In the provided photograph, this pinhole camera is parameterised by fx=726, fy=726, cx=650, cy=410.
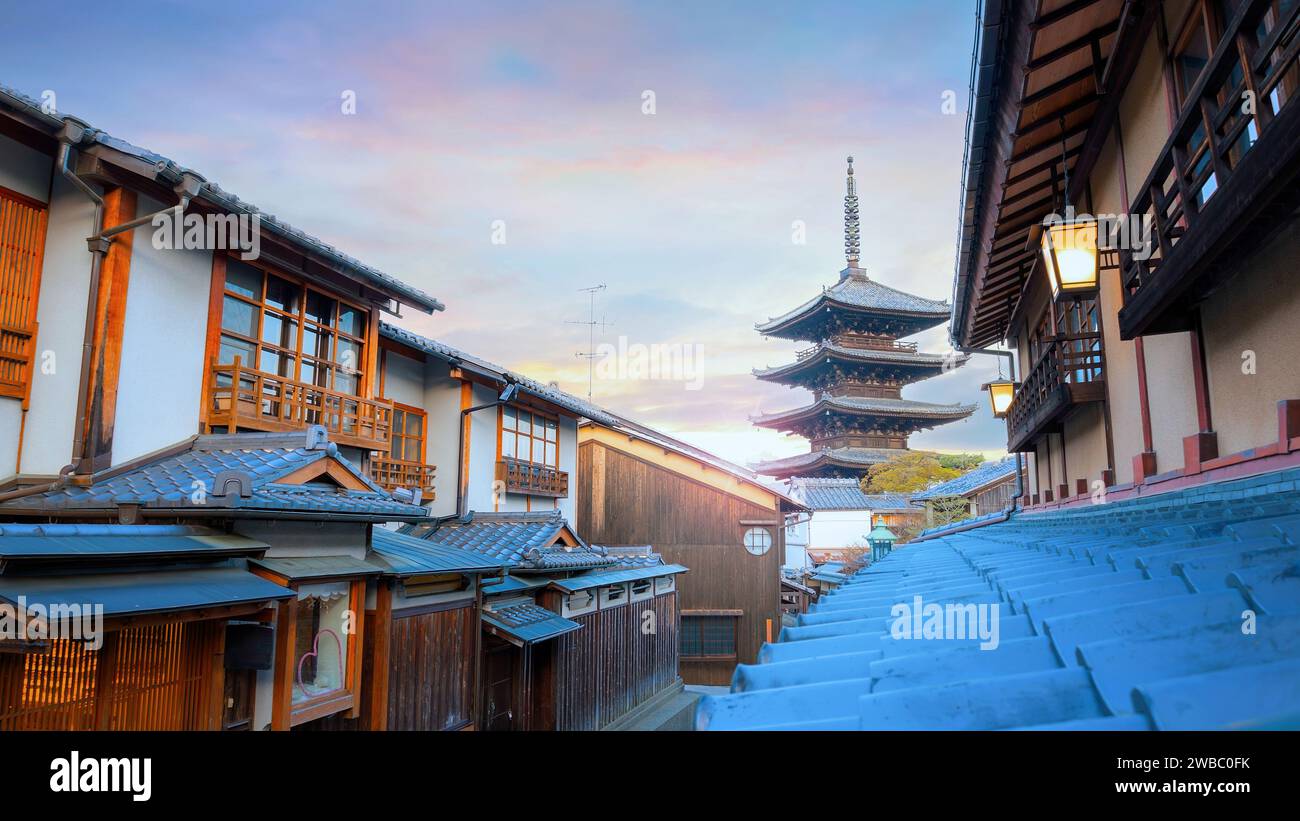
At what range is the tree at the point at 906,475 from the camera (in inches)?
1395

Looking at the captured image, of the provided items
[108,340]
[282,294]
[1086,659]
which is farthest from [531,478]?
[1086,659]

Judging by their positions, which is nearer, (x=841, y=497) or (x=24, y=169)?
(x=24, y=169)

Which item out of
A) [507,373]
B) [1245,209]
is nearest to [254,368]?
[507,373]

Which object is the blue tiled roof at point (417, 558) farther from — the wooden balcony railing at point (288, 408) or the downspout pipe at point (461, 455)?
the downspout pipe at point (461, 455)

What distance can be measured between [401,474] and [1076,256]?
13584 mm

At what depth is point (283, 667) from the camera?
736 centimetres

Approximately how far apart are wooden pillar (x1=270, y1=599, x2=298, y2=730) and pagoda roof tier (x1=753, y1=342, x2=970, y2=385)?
36995mm

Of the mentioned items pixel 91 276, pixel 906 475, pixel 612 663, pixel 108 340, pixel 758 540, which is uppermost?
pixel 91 276

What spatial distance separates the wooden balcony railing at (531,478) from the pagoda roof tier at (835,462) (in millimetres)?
22516

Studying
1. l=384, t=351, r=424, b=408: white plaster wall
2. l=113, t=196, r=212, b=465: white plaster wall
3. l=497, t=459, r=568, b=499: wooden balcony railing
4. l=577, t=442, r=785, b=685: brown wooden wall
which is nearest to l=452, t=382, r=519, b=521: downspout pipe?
l=384, t=351, r=424, b=408: white plaster wall

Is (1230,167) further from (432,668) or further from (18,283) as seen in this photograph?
(18,283)

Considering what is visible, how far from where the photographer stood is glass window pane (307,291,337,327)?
1203 cm
